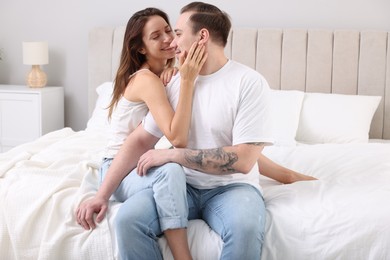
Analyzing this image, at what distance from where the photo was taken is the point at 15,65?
14.6 feet

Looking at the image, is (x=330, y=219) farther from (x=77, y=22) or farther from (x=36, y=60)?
(x=77, y=22)

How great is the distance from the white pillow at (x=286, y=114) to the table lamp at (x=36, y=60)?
163 centimetres

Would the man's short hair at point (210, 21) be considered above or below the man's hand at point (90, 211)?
above

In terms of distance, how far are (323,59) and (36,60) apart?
189 centimetres

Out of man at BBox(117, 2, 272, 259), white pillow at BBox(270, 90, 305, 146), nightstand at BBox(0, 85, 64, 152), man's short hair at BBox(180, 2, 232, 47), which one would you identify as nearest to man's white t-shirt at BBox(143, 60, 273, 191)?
man at BBox(117, 2, 272, 259)

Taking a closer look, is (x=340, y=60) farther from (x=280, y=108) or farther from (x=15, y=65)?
(x=15, y=65)

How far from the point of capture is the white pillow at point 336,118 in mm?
3283

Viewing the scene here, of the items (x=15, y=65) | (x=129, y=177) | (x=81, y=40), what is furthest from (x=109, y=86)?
(x=129, y=177)

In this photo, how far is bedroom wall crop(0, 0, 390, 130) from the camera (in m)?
3.79

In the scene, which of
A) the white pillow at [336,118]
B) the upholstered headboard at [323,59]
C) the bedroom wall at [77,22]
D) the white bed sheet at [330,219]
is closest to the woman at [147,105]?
the white bed sheet at [330,219]

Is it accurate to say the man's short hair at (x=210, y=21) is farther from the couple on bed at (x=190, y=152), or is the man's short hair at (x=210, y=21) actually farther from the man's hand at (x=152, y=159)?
the man's hand at (x=152, y=159)

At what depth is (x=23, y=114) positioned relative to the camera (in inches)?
160

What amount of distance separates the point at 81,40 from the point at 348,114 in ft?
6.46

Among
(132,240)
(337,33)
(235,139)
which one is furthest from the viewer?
(337,33)
